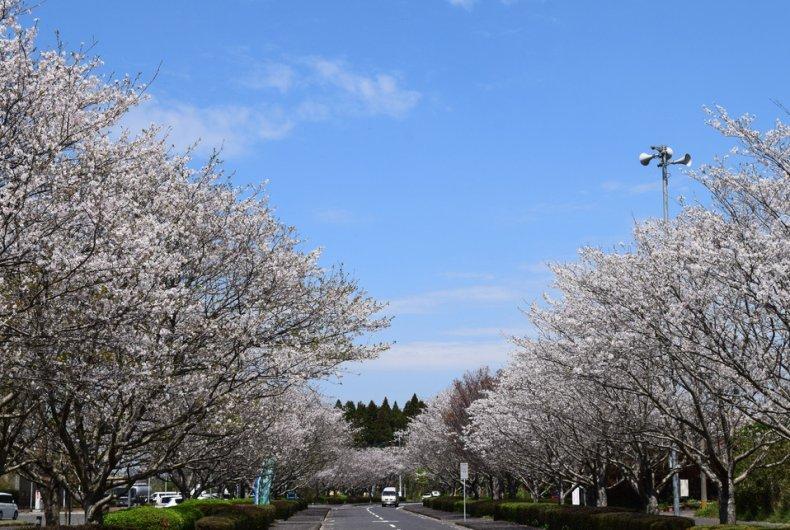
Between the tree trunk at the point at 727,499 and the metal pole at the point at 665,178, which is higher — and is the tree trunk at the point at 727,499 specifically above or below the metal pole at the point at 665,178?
below

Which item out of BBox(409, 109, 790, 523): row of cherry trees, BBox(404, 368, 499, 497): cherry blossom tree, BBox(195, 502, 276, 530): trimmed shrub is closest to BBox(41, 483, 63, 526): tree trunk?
BBox(195, 502, 276, 530): trimmed shrub

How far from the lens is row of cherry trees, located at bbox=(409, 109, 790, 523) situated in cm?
1495

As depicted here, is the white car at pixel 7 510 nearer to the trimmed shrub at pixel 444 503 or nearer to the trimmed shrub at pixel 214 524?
the trimmed shrub at pixel 444 503

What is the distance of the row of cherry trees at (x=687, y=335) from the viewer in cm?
1495

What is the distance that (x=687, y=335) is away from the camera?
16203mm

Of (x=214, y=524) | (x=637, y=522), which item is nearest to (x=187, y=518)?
(x=214, y=524)

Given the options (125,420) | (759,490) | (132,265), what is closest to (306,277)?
(125,420)

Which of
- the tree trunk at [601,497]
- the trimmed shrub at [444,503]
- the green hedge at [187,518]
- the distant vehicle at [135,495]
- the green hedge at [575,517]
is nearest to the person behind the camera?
the green hedge at [187,518]

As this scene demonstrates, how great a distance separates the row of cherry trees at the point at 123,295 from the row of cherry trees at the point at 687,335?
520cm

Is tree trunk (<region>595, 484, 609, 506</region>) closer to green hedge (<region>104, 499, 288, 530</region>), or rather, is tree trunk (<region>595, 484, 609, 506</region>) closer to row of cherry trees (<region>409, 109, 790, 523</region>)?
row of cherry trees (<region>409, 109, 790, 523</region>)

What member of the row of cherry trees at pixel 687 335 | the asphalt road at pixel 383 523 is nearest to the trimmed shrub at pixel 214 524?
the row of cherry trees at pixel 687 335

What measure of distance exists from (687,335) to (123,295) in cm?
1031

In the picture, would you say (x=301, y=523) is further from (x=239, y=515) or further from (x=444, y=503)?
(x=444, y=503)

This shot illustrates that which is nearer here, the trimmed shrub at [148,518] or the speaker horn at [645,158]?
the trimmed shrub at [148,518]
